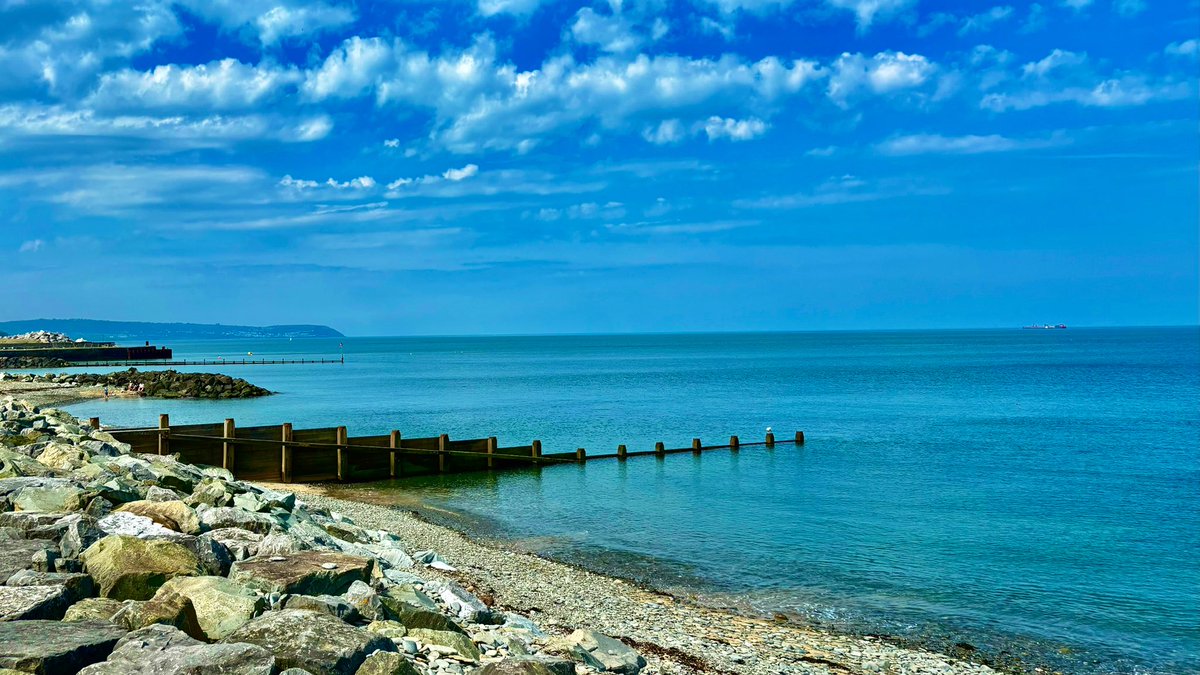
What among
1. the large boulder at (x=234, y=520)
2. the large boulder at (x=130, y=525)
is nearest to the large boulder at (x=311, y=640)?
the large boulder at (x=130, y=525)

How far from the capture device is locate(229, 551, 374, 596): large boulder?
8.98m

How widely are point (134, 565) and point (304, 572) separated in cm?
161

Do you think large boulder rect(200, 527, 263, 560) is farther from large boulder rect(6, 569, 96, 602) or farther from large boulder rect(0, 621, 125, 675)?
large boulder rect(0, 621, 125, 675)

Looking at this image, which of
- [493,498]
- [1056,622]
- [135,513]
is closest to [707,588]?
[1056,622]

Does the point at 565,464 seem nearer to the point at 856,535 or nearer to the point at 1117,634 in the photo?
the point at 856,535

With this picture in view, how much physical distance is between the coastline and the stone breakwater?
0.05 meters

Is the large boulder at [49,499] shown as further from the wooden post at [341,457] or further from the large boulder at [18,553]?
the wooden post at [341,457]

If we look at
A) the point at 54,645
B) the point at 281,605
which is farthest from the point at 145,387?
the point at 54,645

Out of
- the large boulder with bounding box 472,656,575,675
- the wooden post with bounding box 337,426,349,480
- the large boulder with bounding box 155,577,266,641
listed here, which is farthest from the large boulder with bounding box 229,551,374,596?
the wooden post with bounding box 337,426,349,480

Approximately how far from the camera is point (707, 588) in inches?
651

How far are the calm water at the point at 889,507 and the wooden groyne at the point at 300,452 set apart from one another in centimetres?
119

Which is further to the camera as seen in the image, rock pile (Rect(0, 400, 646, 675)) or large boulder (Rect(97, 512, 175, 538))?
large boulder (Rect(97, 512, 175, 538))

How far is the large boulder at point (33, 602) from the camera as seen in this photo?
7.03m

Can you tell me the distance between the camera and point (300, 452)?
29.1 m
